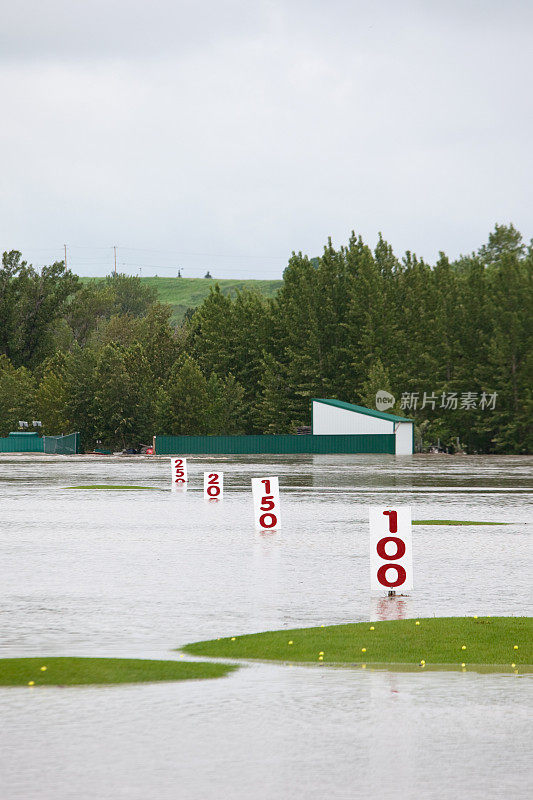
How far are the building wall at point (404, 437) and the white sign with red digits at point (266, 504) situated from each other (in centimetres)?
6895

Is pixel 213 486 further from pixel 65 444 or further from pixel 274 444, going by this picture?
pixel 65 444

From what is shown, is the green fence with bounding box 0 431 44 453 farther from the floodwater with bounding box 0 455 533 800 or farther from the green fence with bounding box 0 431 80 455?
the floodwater with bounding box 0 455 533 800

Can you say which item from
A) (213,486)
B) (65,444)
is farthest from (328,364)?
(213,486)

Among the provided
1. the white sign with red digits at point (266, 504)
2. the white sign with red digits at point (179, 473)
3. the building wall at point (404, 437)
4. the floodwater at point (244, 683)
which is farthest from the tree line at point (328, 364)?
the floodwater at point (244, 683)

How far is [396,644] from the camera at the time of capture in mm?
11516

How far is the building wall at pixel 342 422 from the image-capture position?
94.8 meters

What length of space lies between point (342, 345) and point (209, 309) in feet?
61.6

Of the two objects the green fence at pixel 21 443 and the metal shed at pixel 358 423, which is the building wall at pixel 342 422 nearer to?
the metal shed at pixel 358 423

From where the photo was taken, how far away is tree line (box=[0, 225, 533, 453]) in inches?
4279

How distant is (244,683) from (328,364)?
110 metres

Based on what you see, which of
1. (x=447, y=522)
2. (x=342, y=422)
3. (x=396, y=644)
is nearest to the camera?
(x=396, y=644)

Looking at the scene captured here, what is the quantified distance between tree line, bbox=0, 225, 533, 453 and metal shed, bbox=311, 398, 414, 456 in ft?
29.9

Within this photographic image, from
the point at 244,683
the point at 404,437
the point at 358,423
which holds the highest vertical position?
the point at 358,423

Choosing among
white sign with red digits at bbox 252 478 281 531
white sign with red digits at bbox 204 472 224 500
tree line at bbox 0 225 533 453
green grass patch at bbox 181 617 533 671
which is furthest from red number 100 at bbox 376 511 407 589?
tree line at bbox 0 225 533 453
